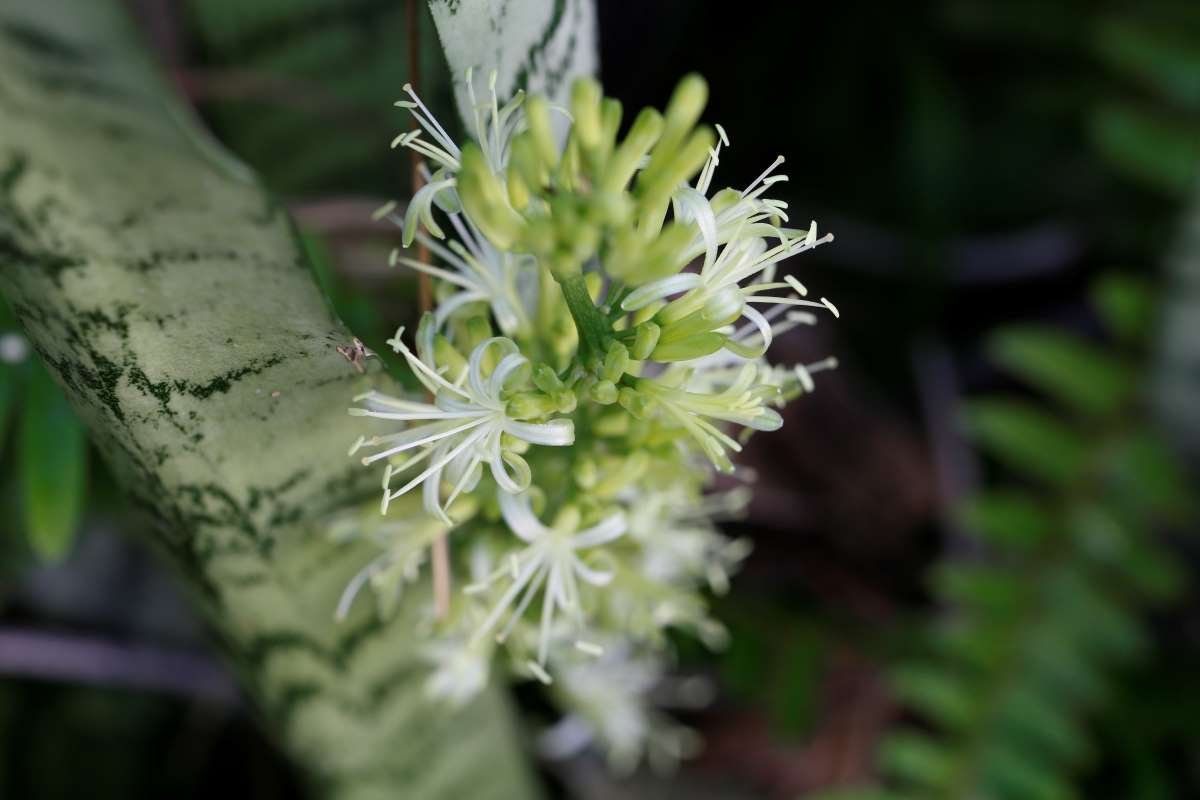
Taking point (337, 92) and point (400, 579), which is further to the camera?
point (337, 92)

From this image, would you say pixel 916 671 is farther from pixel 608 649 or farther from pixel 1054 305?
pixel 1054 305

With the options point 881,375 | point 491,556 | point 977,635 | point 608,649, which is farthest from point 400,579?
point 881,375

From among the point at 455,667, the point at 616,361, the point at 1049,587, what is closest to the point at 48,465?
the point at 455,667

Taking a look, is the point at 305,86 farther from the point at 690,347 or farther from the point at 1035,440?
the point at 1035,440

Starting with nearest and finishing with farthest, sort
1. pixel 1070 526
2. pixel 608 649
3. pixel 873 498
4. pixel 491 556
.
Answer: pixel 491 556 → pixel 608 649 → pixel 1070 526 → pixel 873 498

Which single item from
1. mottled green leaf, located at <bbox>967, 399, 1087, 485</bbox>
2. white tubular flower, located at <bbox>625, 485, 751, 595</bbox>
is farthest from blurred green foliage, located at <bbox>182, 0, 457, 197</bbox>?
mottled green leaf, located at <bbox>967, 399, 1087, 485</bbox>

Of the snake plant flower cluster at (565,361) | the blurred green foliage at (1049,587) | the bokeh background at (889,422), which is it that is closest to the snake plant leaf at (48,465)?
the bokeh background at (889,422)
